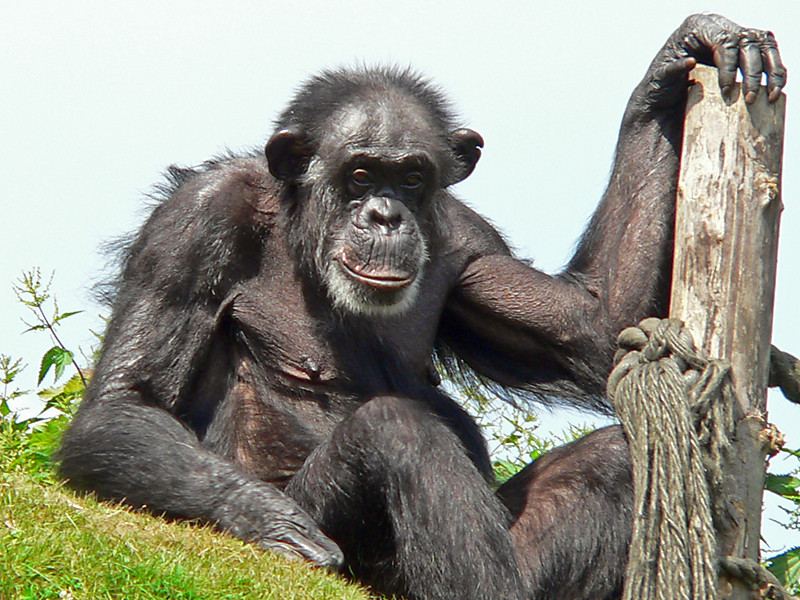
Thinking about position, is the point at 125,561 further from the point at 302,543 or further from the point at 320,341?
the point at 320,341

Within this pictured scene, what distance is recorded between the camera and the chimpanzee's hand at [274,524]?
446cm

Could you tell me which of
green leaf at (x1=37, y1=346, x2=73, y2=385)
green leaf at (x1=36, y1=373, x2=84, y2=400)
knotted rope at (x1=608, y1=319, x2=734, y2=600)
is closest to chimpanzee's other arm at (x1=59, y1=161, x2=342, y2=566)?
knotted rope at (x1=608, y1=319, x2=734, y2=600)

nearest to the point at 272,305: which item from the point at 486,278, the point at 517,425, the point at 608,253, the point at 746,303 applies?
the point at 486,278

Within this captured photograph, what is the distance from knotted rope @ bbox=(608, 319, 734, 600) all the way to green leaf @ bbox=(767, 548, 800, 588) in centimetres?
133

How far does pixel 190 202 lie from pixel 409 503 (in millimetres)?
1718

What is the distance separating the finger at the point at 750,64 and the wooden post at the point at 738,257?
4 centimetres

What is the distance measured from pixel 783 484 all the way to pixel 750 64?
2075mm

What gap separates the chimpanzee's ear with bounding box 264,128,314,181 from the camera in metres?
5.31

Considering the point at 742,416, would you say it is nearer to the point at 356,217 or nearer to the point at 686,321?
the point at 686,321

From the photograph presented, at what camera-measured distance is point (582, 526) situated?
4.90 metres

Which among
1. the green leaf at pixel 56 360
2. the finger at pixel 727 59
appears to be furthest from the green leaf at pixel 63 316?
the finger at pixel 727 59

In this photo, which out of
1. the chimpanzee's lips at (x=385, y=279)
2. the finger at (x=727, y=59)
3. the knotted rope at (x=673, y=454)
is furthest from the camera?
the chimpanzee's lips at (x=385, y=279)

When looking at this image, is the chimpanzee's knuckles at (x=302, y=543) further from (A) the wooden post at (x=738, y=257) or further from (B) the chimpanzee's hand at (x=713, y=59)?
(B) the chimpanzee's hand at (x=713, y=59)

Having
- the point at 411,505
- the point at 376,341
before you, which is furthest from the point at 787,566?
the point at 376,341
